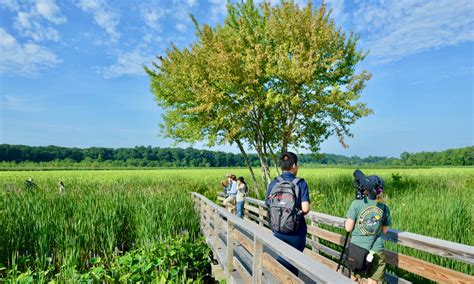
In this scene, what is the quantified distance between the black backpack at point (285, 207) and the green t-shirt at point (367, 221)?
22.8 inches

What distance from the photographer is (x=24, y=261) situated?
22.9ft

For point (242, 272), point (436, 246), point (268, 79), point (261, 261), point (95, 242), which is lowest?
point (95, 242)

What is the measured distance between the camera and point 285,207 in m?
3.88

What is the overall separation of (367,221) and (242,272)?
6.14 feet

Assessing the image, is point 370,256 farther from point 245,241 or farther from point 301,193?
point 245,241

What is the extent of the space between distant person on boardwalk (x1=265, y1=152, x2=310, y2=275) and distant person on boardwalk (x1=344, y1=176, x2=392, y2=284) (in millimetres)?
496

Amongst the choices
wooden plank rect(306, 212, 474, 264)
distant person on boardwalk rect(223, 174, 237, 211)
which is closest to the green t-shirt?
wooden plank rect(306, 212, 474, 264)

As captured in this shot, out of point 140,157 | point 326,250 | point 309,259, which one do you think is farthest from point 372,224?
point 140,157

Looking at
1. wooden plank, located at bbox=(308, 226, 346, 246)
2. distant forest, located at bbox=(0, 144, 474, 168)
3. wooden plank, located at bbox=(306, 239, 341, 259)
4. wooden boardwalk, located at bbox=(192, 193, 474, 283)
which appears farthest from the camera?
distant forest, located at bbox=(0, 144, 474, 168)

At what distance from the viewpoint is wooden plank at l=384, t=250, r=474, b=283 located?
11.2 ft

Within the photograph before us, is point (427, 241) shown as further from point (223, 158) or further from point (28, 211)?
point (223, 158)

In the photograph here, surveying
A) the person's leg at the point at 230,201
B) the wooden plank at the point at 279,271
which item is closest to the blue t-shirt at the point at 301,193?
the wooden plank at the point at 279,271

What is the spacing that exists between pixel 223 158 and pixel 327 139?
7554 centimetres

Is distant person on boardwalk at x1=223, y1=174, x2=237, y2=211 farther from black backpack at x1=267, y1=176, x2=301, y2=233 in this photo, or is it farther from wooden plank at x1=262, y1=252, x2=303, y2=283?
wooden plank at x1=262, y1=252, x2=303, y2=283
